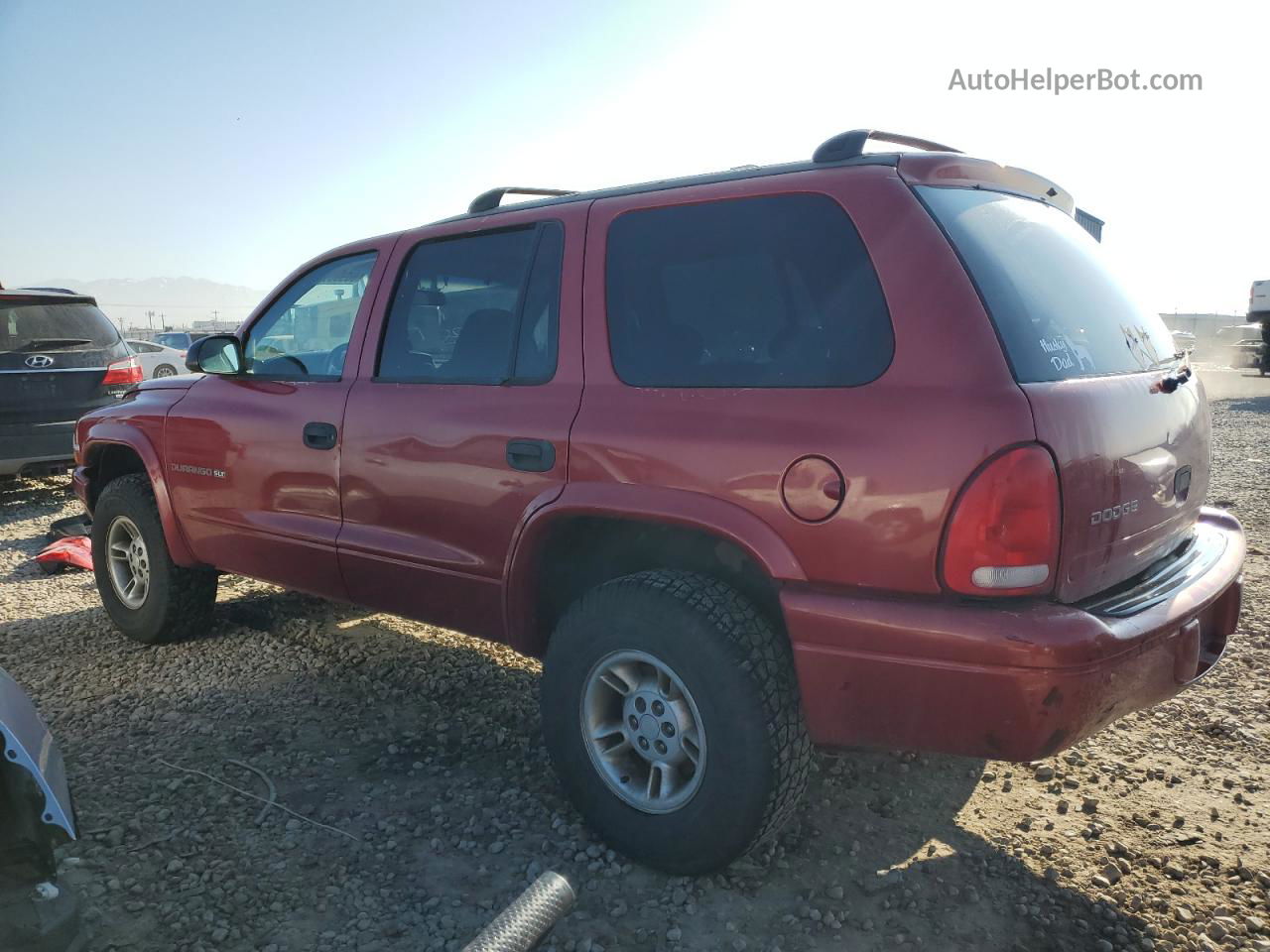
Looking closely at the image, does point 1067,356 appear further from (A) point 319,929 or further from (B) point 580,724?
(A) point 319,929

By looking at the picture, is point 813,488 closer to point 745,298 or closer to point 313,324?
point 745,298

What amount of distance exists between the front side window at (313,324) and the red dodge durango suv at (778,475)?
21 cm

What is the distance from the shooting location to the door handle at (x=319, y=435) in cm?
343

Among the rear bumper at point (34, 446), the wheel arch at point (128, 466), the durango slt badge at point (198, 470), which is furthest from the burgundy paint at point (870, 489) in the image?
the rear bumper at point (34, 446)

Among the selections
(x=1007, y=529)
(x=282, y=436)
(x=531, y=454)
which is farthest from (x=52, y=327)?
(x=1007, y=529)

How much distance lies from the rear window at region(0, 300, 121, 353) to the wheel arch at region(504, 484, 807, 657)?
6.86 m

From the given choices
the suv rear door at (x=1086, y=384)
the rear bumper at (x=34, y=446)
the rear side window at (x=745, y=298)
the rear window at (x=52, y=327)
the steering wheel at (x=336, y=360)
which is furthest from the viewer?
the rear window at (x=52, y=327)

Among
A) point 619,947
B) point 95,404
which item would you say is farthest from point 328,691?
point 95,404

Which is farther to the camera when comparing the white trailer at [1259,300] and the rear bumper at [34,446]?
the white trailer at [1259,300]

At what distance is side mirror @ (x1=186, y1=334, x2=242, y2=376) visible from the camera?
3801mm

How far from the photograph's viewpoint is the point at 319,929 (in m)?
2.36

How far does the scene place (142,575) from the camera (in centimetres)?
448

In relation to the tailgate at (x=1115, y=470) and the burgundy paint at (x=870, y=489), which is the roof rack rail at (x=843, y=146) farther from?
the tailgate at (x=1115, y=470)

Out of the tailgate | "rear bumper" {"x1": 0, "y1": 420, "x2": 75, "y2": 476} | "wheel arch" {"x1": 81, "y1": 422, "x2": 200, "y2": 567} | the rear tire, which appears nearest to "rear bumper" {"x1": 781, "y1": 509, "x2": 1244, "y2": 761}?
the tailgate
